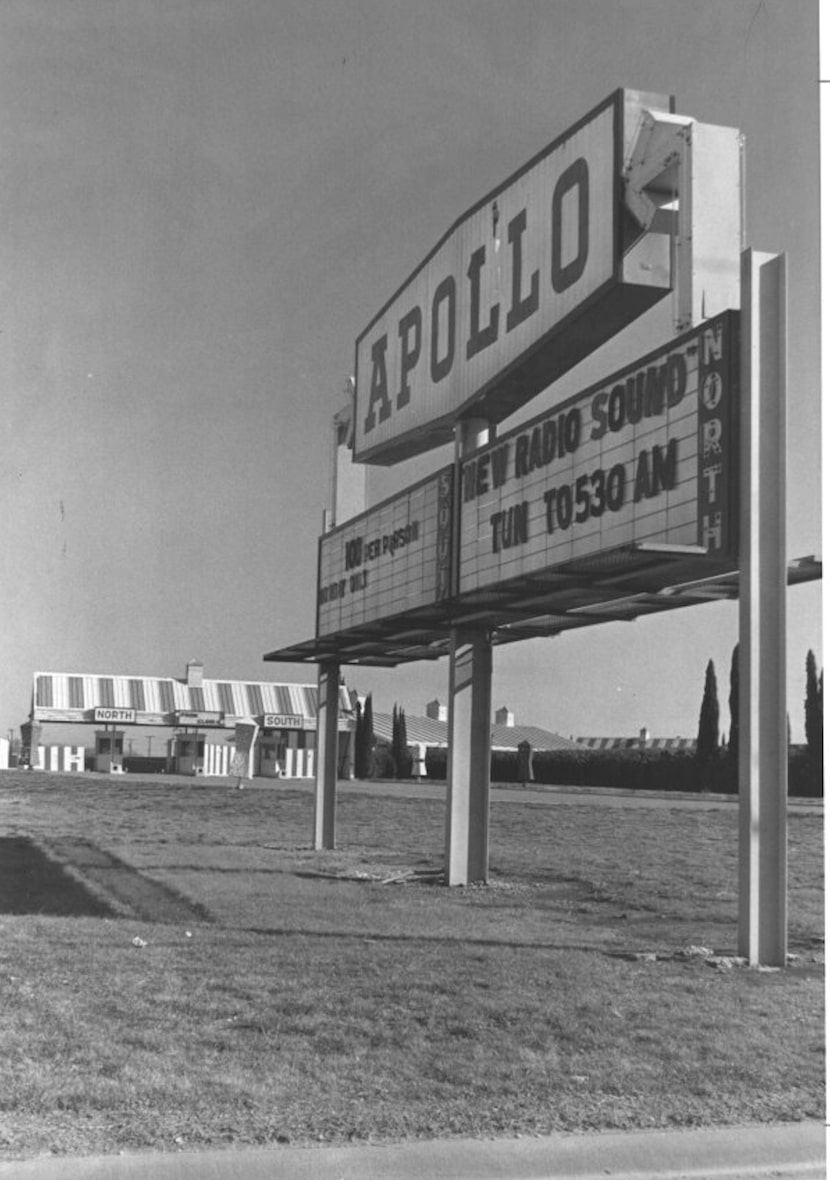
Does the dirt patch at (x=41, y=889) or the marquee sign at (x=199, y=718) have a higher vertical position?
the marquee sign at (x=199, y=718)

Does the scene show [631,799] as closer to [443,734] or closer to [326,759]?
[326,759]

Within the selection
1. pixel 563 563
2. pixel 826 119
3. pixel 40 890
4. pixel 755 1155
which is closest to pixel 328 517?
pixel 40 890

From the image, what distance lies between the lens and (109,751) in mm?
47719

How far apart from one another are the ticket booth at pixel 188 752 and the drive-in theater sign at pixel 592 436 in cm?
3451

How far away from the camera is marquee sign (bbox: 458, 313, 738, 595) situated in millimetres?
7555

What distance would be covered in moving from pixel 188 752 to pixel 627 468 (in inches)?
1666

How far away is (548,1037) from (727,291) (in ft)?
15.1

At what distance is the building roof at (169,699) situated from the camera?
45.3 meters

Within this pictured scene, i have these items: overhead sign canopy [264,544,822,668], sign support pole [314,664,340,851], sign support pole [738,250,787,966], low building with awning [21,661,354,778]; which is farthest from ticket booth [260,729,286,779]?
sign support pole [738,250,787,966]

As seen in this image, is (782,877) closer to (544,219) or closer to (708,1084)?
(708,1084)

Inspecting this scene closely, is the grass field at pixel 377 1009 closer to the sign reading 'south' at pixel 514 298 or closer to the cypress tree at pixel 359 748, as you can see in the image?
the sign reading 'south' at pixel 514 298

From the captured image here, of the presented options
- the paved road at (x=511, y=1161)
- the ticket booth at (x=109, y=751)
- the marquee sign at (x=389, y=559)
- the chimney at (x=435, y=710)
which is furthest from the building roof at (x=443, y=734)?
the paved road at (x=511, y=1161)

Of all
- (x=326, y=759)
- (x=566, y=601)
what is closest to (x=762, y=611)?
(x=566, y=601)

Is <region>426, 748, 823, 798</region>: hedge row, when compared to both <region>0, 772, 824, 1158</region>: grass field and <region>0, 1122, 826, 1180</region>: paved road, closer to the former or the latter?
<region>0, 772, 824, 1158</region>: grass field
